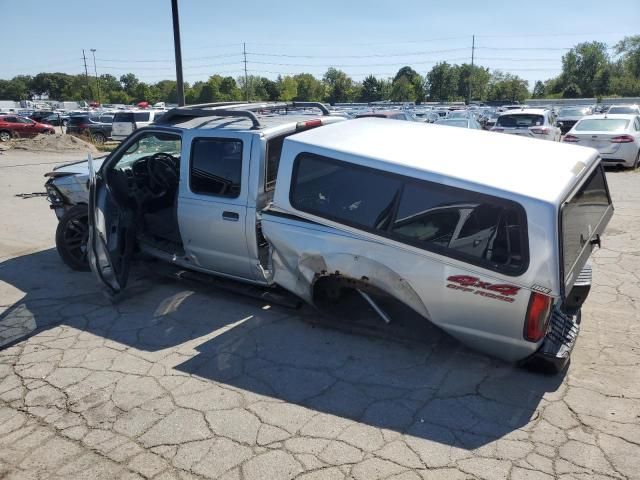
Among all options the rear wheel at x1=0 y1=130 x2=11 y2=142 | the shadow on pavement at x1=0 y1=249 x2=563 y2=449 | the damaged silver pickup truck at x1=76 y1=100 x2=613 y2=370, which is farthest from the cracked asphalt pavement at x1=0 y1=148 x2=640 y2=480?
the rear wheel at x1=0 y1=130 x2=11 y2=142

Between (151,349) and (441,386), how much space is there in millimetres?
2375

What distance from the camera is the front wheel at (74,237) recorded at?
5.76 m

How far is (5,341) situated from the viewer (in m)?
4.30

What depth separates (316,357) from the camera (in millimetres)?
3926

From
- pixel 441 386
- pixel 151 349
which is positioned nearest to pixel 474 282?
pixel 441 386

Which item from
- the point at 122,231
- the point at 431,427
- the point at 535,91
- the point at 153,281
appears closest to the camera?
the point at 431,427

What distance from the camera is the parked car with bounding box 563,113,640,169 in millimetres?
12539

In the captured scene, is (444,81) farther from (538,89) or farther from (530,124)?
(530,124)

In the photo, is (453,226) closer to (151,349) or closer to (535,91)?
(151,349)

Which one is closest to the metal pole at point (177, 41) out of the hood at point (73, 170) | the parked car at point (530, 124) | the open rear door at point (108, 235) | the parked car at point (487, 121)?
the hood at point (73, 170)

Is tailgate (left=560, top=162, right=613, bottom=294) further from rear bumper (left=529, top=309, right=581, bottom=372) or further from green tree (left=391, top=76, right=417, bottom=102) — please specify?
green tree (left=391, top=76, right=417, bottom=102)

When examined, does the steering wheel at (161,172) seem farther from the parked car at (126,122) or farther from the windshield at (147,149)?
the parked car at (126,122)

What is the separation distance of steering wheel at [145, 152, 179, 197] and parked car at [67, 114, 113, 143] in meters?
22.3

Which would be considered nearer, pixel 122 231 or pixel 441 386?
pixel 441 386
